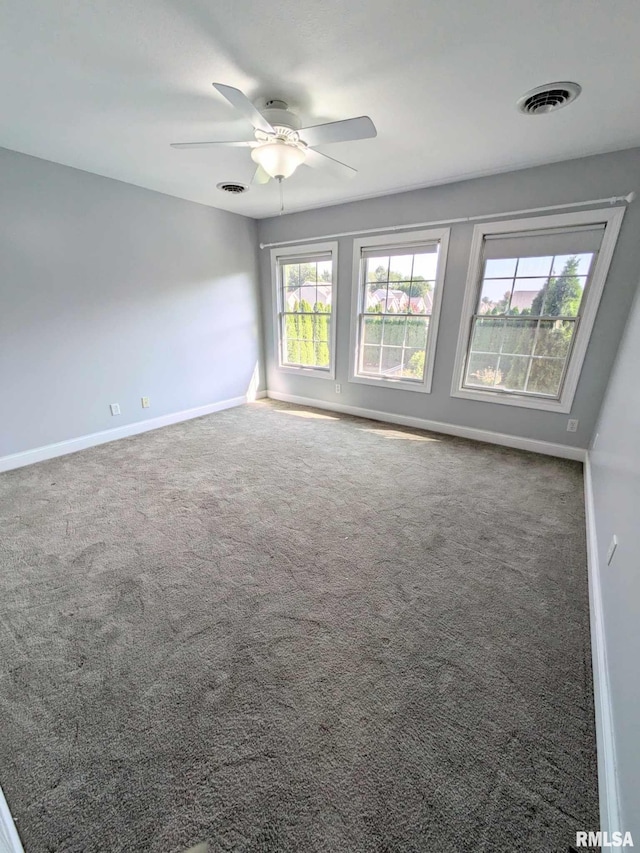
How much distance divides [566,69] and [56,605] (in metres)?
3.68

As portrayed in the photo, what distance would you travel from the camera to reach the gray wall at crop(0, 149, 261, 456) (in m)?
2.81

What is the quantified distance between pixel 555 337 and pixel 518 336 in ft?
0.98

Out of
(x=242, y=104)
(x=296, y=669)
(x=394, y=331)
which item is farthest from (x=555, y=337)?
(x=296, y=669)

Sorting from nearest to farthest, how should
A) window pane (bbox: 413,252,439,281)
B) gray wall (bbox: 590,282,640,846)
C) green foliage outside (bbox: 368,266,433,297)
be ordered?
gray wall (bbox: 590,282,640,846) < window pane (bbox: 413,252,439,281) < green foliage outside (bbox: 368,266,433,297)

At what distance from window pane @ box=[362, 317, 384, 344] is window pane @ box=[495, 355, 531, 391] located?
1.39m

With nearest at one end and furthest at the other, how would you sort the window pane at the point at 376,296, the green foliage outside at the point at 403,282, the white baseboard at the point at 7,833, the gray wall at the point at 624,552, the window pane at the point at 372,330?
the white baseboard at the point at 7,833 → the gray wall at the point at 624,552 → the green foliage outside at the point at 403,282 → the window pane at the point at 376,296 → the window pane at the point at 372,330

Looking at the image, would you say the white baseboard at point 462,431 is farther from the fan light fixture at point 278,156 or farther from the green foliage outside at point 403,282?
the fan light fixture at point 278,156

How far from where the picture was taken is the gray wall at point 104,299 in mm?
2812

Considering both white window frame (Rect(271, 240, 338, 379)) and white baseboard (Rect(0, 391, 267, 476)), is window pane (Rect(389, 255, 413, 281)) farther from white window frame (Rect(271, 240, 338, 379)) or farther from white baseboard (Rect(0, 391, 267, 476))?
white baseboard (Rect(0, 391, 267, 476))

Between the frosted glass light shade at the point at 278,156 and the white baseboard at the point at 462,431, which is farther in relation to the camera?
the white baseboard at the point at 462,431

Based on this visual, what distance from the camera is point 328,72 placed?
5.65 ft

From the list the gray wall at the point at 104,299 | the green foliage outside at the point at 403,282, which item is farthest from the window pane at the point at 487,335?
the gray wall at the point at 104,299

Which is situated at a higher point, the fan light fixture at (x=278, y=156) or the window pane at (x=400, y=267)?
the fan light fixture at (x=278, y=156)

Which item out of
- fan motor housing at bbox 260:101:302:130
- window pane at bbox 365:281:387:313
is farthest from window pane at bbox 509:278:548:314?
fan motor housing at bbox 260:101:302:130
